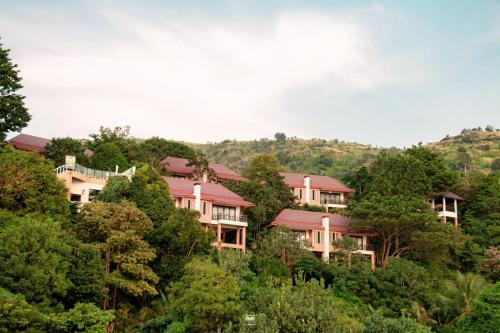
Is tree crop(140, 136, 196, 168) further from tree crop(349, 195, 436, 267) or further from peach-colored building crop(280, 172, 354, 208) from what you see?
tree crop(349, 195, 436, 267)

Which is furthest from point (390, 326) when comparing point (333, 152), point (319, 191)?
point (333, 152)

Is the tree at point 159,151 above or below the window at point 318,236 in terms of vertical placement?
above

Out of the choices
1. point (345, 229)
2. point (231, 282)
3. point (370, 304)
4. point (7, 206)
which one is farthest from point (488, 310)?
point (7, 206)

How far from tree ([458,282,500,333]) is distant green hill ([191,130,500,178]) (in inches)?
1823

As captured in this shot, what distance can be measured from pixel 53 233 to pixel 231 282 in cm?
849

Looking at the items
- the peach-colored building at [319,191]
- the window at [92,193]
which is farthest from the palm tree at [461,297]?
the window at [92,193]

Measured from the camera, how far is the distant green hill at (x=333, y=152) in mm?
83625

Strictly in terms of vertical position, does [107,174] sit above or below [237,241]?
above

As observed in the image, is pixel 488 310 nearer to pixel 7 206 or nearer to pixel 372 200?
pixel 372 200

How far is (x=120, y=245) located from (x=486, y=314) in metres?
19.0

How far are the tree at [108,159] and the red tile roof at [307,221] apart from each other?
500 inches

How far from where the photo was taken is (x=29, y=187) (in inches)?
1292

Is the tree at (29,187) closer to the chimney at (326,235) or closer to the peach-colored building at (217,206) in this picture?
the peach-colored building at (217,206)

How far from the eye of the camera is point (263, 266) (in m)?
37.2
